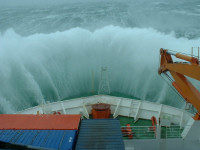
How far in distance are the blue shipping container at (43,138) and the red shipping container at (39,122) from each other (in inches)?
10.8

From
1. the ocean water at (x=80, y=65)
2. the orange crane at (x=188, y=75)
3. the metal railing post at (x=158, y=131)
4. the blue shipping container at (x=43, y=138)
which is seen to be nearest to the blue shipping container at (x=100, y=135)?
the blue shipping container at (x=43, y=138)

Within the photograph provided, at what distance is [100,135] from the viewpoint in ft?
20.9

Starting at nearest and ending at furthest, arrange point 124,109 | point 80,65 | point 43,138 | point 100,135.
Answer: point 43,138
point 100,135
point 124,109
point 80,65

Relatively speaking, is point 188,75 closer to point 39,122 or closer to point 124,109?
point 124,109

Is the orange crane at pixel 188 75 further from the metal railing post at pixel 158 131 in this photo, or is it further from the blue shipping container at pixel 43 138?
the blue shipping container at pixel 43 138

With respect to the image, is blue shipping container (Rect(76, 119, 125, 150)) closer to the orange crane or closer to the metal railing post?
the metal railing post

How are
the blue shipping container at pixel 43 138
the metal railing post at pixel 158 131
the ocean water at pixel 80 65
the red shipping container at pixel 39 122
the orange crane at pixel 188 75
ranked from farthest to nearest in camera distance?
1. the ocean water at pixel 80 65
2. the metal railing post at pixel 158 131
3. the red shipping container at pixel 39 122
4. the orange crane at pixel 188 75
5. the blue shipping container at pixel 43 138

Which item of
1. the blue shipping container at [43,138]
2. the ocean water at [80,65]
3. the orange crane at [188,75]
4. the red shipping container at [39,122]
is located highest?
the ocean water at [80,65]

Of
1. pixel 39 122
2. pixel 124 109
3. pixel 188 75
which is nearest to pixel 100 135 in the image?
pixel 39 122

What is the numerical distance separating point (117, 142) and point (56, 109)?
5521 mm

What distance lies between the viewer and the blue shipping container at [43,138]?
580cm

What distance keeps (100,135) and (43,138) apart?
1.79m

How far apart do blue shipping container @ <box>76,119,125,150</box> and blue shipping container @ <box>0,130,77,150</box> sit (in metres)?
0.32

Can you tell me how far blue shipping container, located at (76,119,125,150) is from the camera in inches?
231
